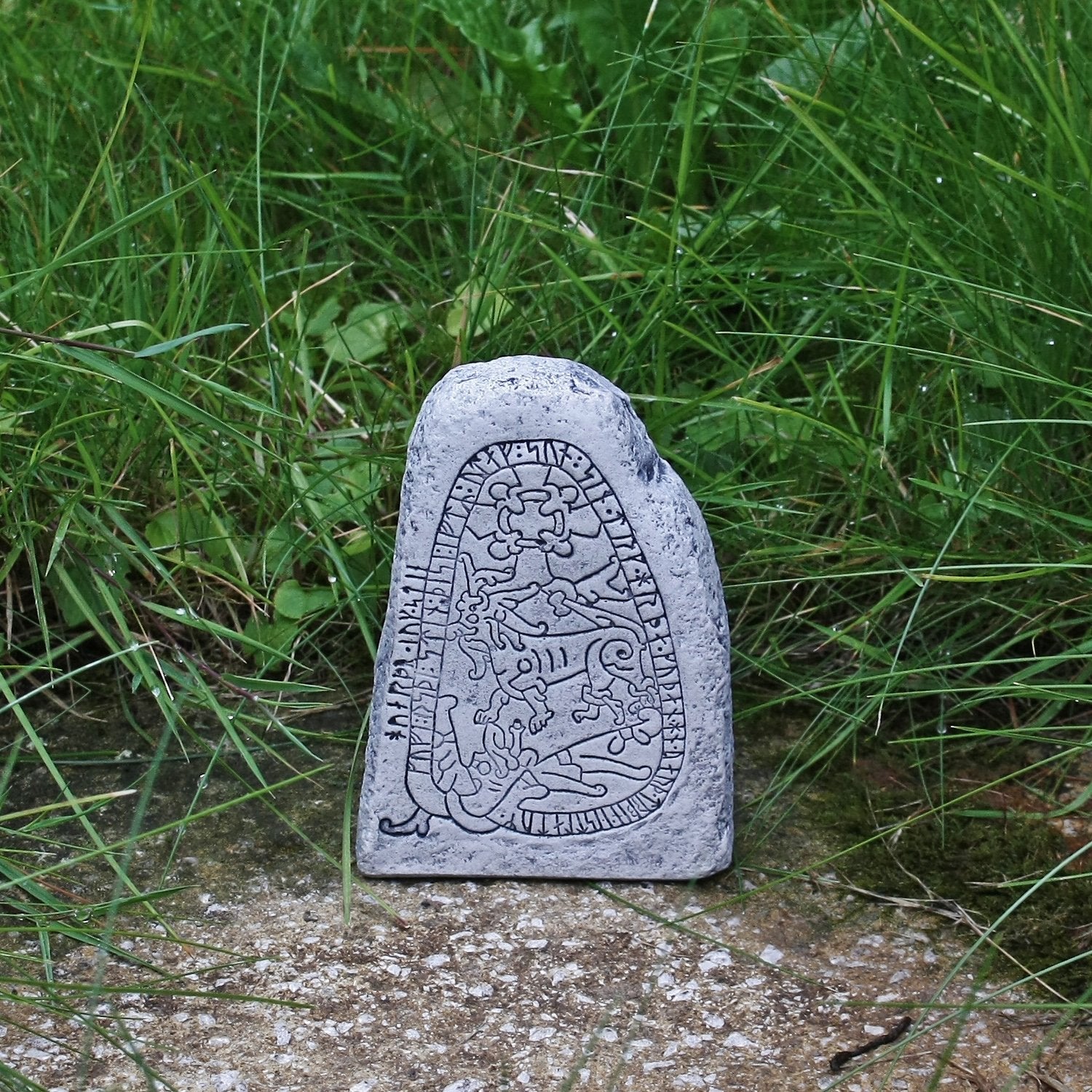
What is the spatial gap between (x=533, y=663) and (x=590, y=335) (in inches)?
29.8

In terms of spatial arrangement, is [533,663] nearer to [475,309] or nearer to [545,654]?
[545,654]

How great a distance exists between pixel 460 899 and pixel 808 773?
1.81ft

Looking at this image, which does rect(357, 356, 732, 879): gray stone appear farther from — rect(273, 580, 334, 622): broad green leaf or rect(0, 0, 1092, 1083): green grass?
rect(273, 580, 334, 622): broad green leaf

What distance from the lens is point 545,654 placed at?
1.87 meters

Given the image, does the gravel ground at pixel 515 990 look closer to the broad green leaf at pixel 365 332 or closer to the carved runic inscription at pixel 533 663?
the carved runic inscription at pixel 533 663

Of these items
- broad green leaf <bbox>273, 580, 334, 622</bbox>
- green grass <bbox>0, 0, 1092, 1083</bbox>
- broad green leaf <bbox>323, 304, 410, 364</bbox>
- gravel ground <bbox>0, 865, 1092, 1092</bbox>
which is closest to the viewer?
gravel ground <bbox>0, 865, 1092, 1092</bbox>

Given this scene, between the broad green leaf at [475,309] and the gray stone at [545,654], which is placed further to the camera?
the broad green leaf at [475,309]

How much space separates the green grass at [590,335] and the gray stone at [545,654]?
0.62ft

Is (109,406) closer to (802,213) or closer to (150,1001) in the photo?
(150,1001)

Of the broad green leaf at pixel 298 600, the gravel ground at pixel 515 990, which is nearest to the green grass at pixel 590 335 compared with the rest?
the broad green leaf at pixel 298 600

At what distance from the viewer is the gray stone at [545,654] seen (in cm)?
179

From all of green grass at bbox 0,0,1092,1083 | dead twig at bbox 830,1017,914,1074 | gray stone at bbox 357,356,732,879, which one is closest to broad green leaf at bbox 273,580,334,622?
green grass at bbox 0,0,1092,1083

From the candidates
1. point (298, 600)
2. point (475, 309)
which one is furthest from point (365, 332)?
point (298, 600)

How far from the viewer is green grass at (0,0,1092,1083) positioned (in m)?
2.05
